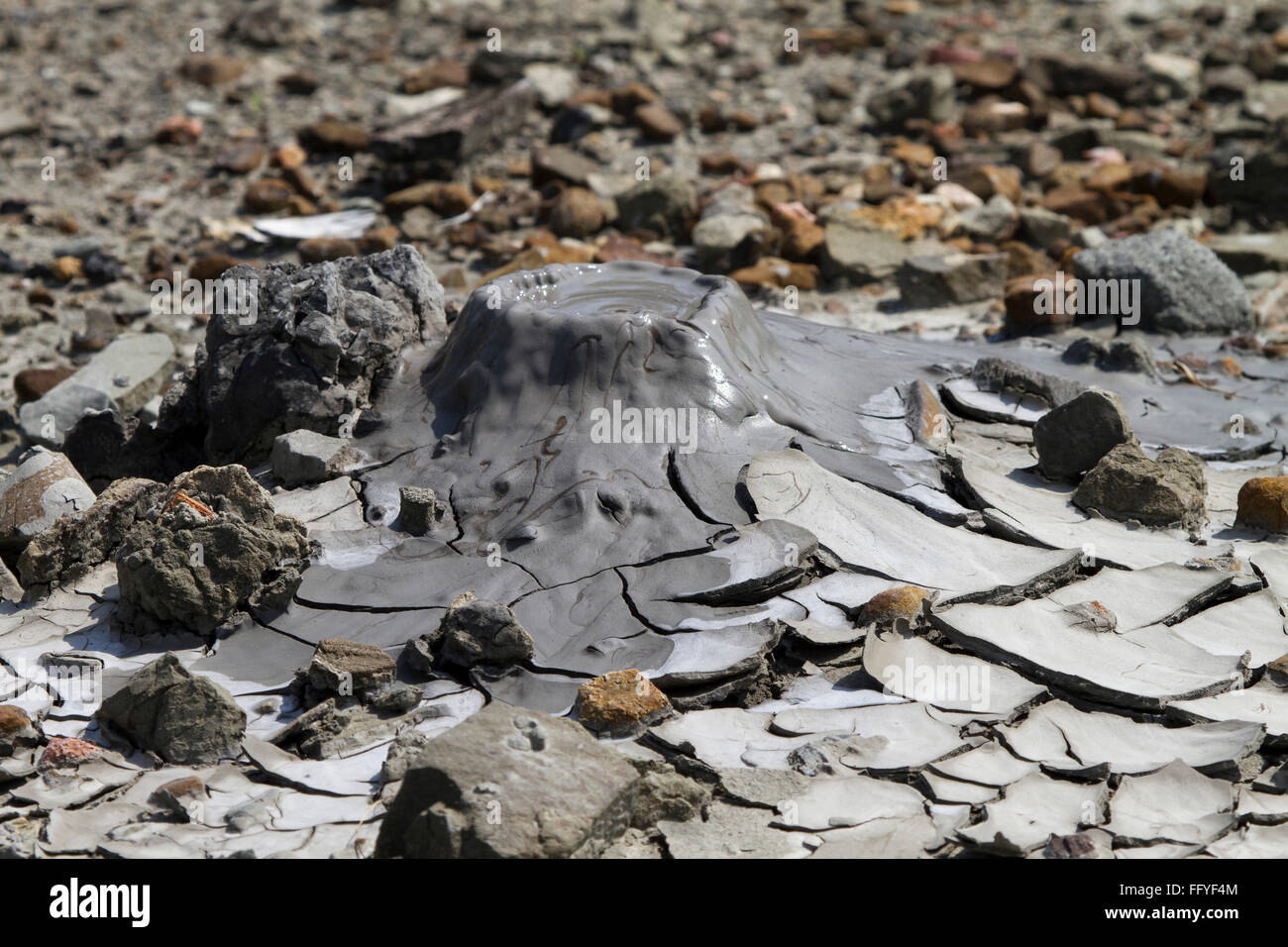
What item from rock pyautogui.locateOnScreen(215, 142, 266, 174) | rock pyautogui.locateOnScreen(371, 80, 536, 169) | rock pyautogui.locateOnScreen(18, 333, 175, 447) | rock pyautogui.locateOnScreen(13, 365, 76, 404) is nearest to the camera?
rock pyautogui.locateOnScreen(18, 333, 175, 447)

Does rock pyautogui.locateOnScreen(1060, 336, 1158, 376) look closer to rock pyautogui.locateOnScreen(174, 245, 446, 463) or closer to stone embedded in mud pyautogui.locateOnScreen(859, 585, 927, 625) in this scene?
stone embedded in mud pyautogui.locateOnScreen(859, 585, 927, 625)

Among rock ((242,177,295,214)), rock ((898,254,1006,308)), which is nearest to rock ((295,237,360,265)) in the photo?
rock ((242,177,295,214))

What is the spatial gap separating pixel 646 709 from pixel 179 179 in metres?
6.53

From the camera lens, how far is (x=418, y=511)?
149 inches

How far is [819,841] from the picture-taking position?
8.98 ft

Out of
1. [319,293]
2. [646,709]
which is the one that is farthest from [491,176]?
[646,709]

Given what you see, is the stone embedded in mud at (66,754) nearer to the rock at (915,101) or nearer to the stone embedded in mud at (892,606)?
the stone embedded in mud at (892,606)

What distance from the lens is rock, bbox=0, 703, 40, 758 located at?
10.0 ft

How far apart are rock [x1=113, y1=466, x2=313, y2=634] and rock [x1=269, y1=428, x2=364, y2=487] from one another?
1.44ft

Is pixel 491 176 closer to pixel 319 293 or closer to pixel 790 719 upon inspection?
pixel 319 293

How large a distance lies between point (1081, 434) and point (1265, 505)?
590 millimetres

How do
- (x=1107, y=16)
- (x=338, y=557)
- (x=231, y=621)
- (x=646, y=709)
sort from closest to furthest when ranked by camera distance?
(x=646, y=709) < (x=231, y=621) < (x=338, y=557) < (x=1107, y=16)

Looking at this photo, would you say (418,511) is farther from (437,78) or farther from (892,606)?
(437,78)

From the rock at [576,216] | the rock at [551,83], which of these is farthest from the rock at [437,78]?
the rock at [576,216]
